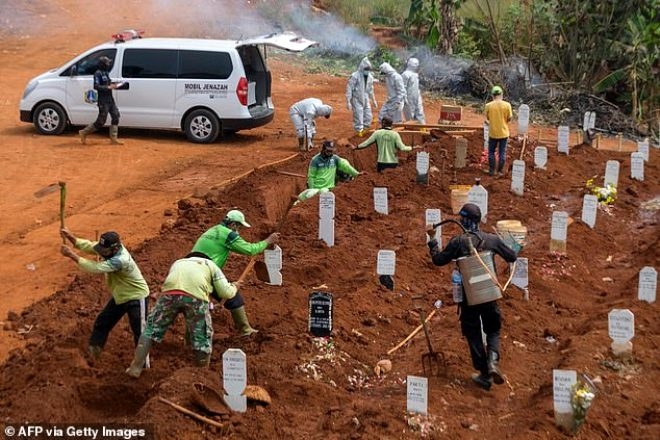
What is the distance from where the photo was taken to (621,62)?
24438 millimetres

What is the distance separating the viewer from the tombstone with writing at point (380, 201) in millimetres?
13141

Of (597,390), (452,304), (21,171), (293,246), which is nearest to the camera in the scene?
(597,390)

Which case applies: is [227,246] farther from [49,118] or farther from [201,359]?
[49,118]

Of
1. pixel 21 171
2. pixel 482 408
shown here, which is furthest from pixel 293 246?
pixel 21 171

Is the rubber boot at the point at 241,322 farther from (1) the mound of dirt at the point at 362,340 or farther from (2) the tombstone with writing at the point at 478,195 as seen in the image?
(2) the tombstone with writing at the point at 478,195

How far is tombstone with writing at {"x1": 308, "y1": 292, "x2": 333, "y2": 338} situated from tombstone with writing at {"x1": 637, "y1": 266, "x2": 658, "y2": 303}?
3.07 m

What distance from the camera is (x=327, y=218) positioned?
1180 centimetres

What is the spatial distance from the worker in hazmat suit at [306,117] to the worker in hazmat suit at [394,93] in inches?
46.7

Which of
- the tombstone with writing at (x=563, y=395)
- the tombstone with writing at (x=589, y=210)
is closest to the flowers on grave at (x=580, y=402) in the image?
the tombstone with writing at (x=563, y=395)

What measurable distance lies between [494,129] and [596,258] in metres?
3.52

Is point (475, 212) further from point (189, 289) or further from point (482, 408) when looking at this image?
point (189, 289)

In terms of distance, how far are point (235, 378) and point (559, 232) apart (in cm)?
563

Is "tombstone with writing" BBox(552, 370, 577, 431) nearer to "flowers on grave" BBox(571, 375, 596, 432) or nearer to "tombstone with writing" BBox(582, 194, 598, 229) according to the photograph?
"flowers on grave" BBox(571, 375, 596, 432)

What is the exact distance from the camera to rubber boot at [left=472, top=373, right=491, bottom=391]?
837 centimetres
